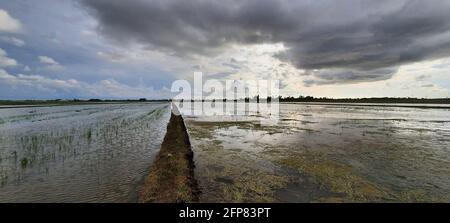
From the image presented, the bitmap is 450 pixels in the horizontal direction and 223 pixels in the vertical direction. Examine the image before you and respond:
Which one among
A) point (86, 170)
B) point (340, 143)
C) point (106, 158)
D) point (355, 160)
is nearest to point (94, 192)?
point (86, 170)

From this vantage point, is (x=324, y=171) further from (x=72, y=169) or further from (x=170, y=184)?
(x=72, y=169)

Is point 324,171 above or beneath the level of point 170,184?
beneath

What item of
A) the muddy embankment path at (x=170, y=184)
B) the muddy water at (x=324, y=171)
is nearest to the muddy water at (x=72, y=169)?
the muddy embankment path at (x=170, y=184)

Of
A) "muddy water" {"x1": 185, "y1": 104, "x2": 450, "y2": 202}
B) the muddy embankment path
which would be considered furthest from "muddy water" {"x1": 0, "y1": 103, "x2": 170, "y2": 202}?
"muddy water" {"x1": 185, "y1": 104, "x2": 450, "y2": 202}

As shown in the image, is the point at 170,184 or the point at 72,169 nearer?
the point at 170,184

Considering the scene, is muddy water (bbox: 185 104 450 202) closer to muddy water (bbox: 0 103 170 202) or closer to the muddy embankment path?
the muddy embankment path

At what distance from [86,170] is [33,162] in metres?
3.35

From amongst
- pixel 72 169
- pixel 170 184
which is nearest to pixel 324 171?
pixel 170 184

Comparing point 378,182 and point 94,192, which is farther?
point 378,182

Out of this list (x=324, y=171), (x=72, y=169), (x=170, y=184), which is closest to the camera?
(x=170, y=184)
